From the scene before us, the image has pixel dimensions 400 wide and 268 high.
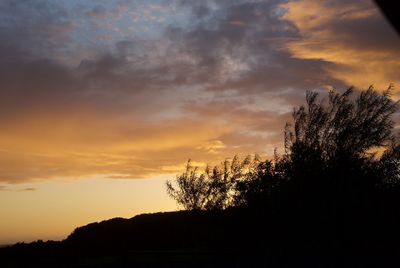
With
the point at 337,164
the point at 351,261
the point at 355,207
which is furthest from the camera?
the point at 337,164

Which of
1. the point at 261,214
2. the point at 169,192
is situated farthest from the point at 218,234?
the point at 169,192

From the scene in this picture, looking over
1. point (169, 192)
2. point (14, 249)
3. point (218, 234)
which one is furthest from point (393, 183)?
point (14, 249)

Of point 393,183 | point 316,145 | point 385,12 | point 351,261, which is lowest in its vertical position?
point 351,261

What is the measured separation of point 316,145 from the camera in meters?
23.7

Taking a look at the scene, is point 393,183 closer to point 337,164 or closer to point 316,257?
point 337,164

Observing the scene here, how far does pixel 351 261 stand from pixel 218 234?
9.50m

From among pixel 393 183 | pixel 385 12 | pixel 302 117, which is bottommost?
pixel 385 12

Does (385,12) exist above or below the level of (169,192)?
below

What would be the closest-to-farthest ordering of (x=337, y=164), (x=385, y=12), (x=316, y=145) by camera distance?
(x=385, y=12) → (x=337, y=164) → (x=316, y=145)

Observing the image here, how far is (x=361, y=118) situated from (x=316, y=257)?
7.73 metres

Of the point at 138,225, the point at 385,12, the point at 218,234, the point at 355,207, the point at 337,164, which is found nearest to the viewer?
the point at 385,12

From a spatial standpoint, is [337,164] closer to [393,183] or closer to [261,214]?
[393,183]

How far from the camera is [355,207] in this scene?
2077cm

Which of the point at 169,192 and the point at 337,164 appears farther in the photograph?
the point at 169,192
